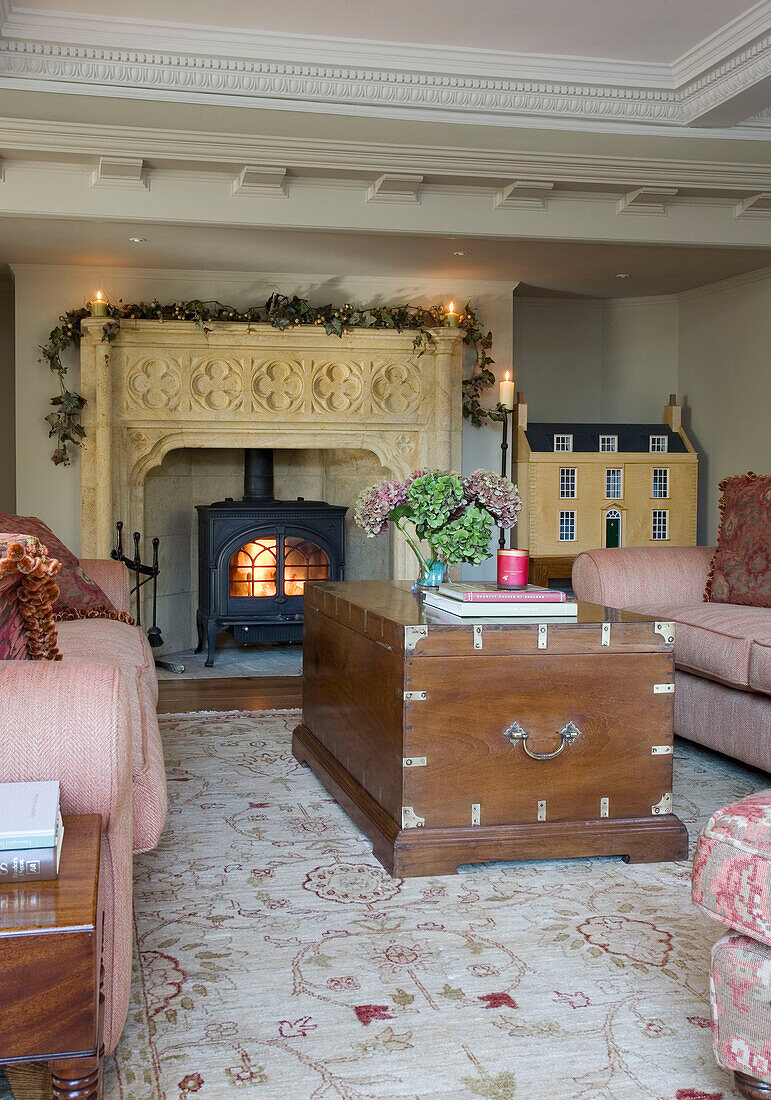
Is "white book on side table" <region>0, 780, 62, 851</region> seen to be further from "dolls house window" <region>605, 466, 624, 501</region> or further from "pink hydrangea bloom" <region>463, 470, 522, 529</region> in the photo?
"dolls house window" <region>605, 466, 624, 501</region>

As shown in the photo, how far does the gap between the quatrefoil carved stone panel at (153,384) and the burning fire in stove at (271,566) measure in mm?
905

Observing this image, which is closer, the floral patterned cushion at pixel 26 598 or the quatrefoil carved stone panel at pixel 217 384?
the floral patterned cushion at pixel 26 598

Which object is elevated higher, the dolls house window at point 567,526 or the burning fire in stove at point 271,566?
the dolls house window at point 567,526

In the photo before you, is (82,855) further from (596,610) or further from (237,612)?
(237,612)

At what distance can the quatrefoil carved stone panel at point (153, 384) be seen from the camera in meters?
5.55

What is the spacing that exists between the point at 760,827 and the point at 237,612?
177 inches

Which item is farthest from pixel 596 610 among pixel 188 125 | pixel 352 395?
pixel 352 395

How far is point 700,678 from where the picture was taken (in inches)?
139

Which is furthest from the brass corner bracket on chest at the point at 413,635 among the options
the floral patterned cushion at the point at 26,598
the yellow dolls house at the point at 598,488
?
the yellow dolls house at the point at 598,488

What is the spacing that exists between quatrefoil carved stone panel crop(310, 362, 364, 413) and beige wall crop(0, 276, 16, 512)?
7.70ft

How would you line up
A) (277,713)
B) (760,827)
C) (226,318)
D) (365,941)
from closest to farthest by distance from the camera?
(760,827), (365,941), (277,713), (226,318)

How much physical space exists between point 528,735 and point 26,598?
3.95 ft

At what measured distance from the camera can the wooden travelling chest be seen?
2.44m

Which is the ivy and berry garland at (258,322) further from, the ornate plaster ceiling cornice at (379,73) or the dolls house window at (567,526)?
the ornate plaster ceiling cornice at (379,73)
